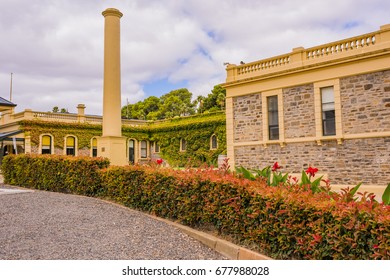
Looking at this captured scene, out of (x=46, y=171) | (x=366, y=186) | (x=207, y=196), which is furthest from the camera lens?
(x=366, y=186)

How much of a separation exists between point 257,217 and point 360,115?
10.3 m

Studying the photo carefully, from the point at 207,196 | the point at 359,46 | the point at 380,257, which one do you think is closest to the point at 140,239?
the point at 207,196

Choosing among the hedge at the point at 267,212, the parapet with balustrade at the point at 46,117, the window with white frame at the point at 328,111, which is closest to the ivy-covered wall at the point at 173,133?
the parapet with balustrade at the point at 46,117

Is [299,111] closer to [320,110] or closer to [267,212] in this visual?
[320,110]

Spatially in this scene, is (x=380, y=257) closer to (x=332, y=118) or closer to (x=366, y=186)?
(x=366, y=186)

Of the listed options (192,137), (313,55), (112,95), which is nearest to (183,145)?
(192,137)

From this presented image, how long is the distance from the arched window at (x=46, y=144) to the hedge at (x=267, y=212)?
2556 centimetres

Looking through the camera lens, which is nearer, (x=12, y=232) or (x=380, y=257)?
(x=380, y=257)

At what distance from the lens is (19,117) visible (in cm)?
3100

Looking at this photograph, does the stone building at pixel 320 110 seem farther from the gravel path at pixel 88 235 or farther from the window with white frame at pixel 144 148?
the window with white frame at pixel 144 148

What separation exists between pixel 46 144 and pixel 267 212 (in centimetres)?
3041

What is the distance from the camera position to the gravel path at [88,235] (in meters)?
4.92

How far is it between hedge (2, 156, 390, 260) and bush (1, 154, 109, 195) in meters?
2.04

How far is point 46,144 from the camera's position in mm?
31156
